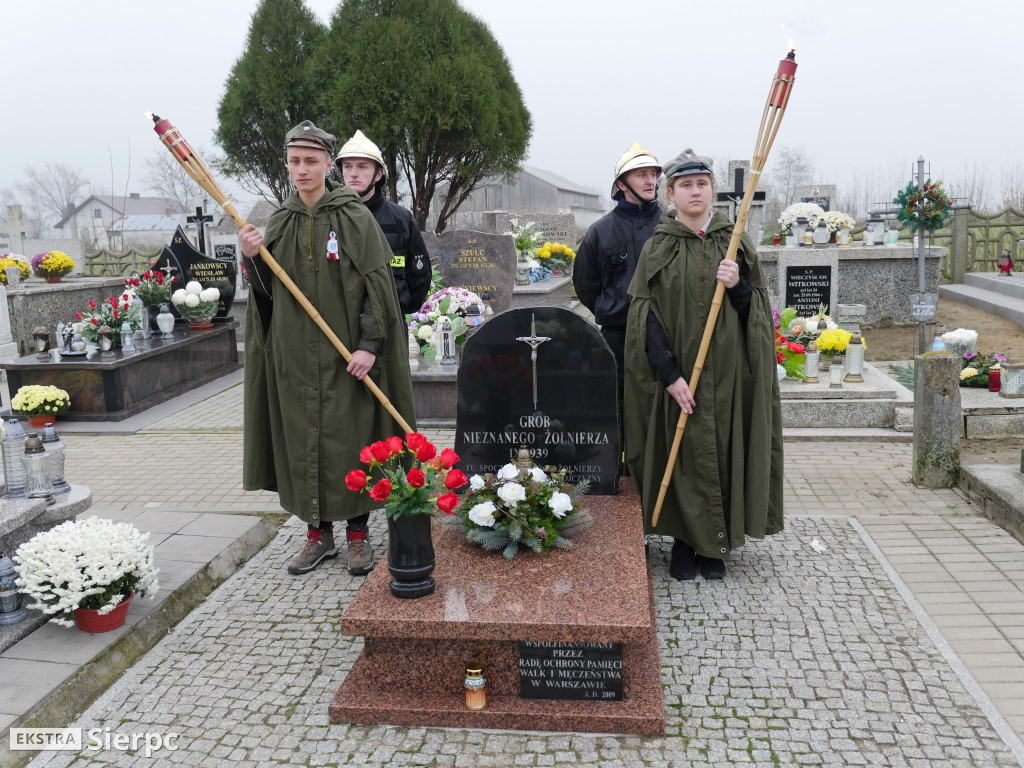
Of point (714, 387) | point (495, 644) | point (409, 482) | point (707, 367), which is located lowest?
point (495, 644)

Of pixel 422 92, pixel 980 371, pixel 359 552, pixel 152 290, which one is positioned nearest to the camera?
pixel 359 552

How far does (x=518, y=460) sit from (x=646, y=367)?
0.83 meters

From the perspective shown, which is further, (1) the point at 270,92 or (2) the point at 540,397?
(1) the point at 270,92

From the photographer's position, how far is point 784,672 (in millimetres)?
3604

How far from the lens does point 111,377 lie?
8.84 metres

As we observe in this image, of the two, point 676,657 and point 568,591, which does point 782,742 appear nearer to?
point 676,657

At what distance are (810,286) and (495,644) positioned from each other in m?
11.1

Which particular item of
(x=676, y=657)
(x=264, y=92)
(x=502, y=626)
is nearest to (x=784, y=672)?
(x=676, y=657)

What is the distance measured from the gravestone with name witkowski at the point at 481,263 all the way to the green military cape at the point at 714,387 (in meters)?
7.17

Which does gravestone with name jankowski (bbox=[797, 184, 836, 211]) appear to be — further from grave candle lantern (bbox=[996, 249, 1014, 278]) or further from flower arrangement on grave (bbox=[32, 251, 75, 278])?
flower arrangement on grave (bbox=[32, 251, 75, 278])

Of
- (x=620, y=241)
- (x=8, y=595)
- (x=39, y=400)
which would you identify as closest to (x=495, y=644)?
(x=8, y=595)

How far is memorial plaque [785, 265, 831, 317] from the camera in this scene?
13047 mm

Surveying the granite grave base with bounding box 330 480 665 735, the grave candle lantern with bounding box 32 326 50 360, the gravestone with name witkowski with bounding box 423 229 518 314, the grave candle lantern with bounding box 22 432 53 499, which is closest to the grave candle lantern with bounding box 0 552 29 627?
the grave candle lantern with bounding box 22 432 53 499

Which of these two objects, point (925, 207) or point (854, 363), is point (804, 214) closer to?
point (925, 207)
